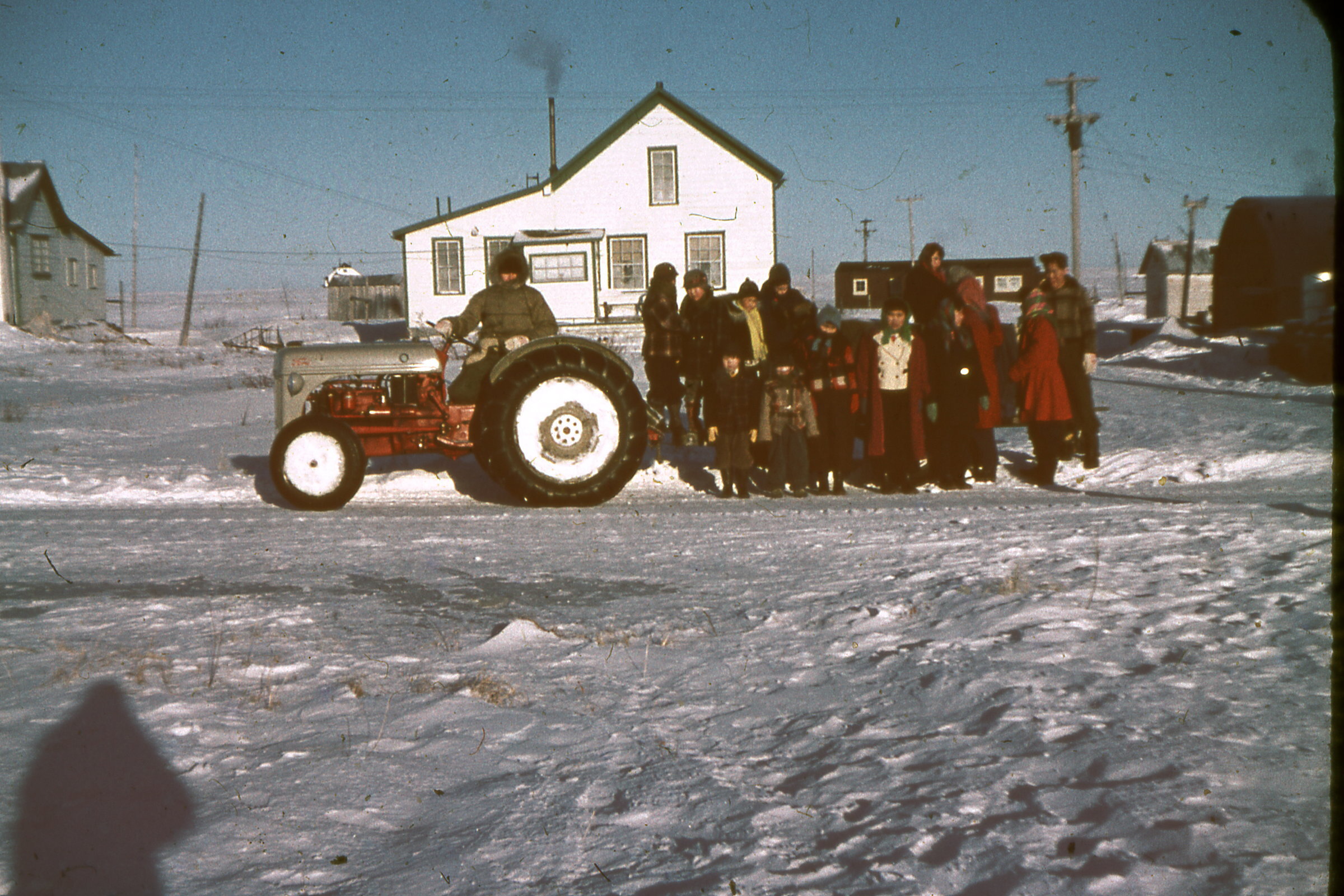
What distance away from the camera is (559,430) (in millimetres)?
8453

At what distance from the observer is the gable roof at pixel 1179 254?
54.3m

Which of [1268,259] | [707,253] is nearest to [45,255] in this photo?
[707,253]

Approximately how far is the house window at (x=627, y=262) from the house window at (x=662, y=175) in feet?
3.95

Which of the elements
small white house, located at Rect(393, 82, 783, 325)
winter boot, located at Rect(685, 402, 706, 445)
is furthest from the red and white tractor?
small white house, located at Rect(393, 82, 783, 325)

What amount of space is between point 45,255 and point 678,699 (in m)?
45.2

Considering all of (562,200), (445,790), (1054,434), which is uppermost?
(562,200)

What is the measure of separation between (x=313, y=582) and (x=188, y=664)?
151cm

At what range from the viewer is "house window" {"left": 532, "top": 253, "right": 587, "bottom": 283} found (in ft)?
100

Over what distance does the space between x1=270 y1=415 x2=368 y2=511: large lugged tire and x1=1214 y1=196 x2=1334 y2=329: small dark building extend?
1215 inches

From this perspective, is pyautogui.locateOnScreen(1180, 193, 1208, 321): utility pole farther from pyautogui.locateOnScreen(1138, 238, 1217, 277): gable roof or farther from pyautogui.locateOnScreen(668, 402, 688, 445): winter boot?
pyautogui.locateOnScreen(668, 402, 688, 445): winter boot

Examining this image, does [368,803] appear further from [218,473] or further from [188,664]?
[218,473]

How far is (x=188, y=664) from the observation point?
437 centimetres

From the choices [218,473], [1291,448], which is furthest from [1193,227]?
[218,473]

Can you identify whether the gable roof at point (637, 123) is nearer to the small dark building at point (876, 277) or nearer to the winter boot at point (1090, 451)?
the winter boot at point (1090, 451)
